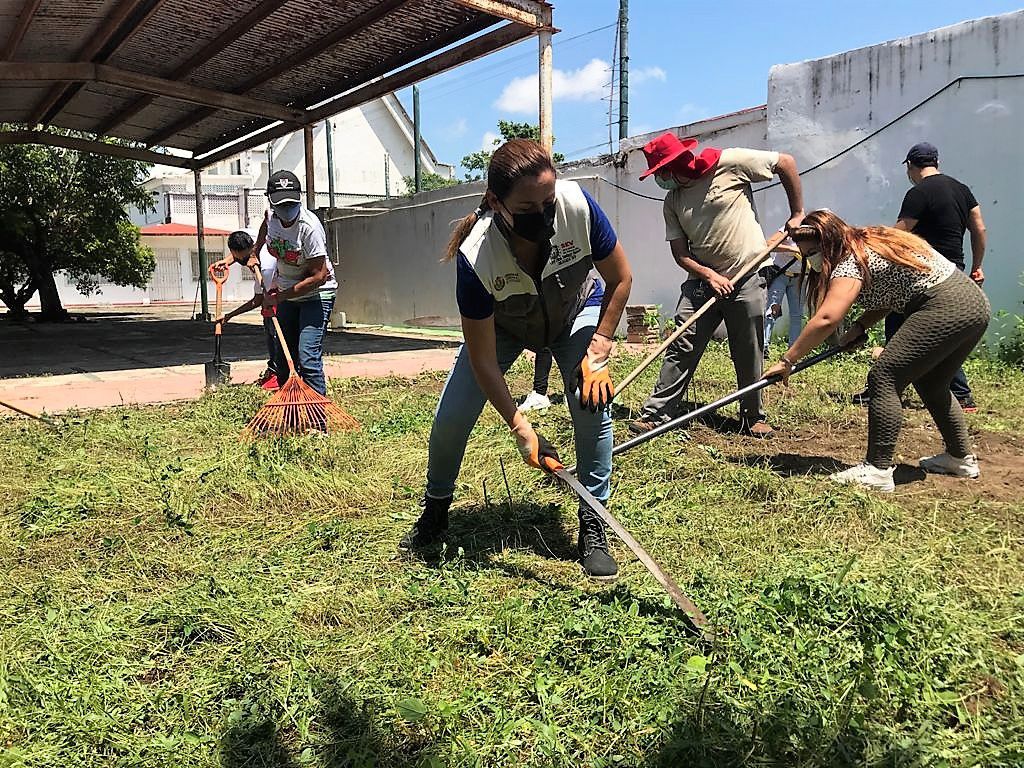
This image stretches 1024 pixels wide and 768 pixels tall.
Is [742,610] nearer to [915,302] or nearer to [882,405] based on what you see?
[882,405]

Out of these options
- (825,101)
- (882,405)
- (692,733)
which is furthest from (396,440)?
(825,101)

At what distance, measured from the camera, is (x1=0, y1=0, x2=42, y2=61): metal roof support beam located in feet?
24.9

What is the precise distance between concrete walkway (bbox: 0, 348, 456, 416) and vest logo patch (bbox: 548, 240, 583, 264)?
14.7 ft

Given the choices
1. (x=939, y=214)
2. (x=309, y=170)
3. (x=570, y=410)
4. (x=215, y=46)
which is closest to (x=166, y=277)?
(x=309, y=170)

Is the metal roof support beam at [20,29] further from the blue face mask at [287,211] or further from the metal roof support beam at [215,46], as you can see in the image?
the blue face mask at [287,211]

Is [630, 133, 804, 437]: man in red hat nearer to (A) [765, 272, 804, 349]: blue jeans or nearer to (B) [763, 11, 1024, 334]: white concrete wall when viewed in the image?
(A) [765, 272, 804, 349]: blue jeans

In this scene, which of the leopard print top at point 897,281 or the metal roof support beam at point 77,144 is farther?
the metal roof support beam at point 77,144

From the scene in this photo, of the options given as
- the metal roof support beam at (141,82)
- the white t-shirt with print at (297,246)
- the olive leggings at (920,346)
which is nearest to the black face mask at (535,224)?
the olive leggings at (920,346)

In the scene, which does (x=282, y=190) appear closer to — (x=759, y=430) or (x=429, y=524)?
(x=429, y=524)

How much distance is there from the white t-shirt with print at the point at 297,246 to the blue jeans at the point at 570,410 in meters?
2.51

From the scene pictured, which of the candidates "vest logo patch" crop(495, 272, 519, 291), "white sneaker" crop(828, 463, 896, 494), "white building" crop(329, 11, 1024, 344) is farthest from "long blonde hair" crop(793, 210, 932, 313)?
"white building" crop(329, 11, 1024, 344)

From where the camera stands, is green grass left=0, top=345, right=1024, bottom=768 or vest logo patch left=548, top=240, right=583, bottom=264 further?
vest logo patch left=548, top=240, right=583, bottom=264

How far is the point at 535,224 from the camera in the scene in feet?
7.75

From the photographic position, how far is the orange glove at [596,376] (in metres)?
2.59
